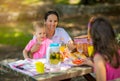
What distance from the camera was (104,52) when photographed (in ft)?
10.2

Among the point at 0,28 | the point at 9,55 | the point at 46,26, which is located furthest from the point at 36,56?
the point at 0,28

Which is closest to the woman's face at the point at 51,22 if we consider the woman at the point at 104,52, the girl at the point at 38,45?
the girl at the point at 38,45

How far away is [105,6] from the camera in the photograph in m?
11.8

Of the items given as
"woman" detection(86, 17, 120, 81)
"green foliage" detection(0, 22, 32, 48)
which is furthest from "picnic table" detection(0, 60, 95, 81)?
"green foliage" detection(0, 22, 32, 48)

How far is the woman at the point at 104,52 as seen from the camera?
10.1 ft

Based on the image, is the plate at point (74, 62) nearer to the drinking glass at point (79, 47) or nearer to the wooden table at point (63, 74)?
the wooden table at point (63, 74)

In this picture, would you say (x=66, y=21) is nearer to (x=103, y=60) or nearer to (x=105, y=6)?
(x=105, y=6)

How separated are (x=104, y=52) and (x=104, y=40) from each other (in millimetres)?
108

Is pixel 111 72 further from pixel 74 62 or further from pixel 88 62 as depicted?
pixel 74 62

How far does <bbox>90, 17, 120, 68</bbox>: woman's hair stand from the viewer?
3.11 m

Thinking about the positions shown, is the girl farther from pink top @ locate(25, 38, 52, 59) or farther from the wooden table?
the wooden table

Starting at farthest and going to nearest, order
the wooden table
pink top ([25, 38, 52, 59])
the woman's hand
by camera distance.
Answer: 1. pink top ([25, 38, 52, 59])
2. the woman's hand
3. the wooden table

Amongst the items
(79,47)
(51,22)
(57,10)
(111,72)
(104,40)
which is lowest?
(111,72)

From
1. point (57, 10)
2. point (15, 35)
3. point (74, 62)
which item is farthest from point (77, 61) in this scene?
point (57, 10)
